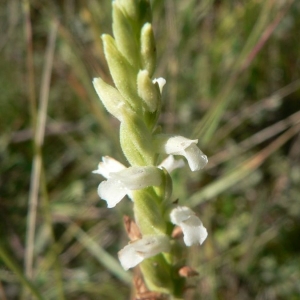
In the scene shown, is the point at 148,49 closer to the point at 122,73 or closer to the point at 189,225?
the point at 122,73

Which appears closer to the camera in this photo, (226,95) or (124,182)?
(124,182)

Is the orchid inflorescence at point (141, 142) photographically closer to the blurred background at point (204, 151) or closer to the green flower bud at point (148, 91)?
the green flower bud at point (148, 91)

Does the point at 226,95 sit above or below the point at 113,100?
above

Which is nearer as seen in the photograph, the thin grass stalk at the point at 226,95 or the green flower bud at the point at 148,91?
the green flower bud at the point at 148,91

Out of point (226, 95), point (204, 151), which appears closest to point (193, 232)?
point (226, 95)

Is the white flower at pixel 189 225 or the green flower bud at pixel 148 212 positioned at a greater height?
the green flower bud at pixel 148 212

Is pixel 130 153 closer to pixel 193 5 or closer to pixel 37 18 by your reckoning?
pixel 193 5

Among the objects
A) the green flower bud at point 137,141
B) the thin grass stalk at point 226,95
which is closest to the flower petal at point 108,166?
the green flower bud at point 137,141
